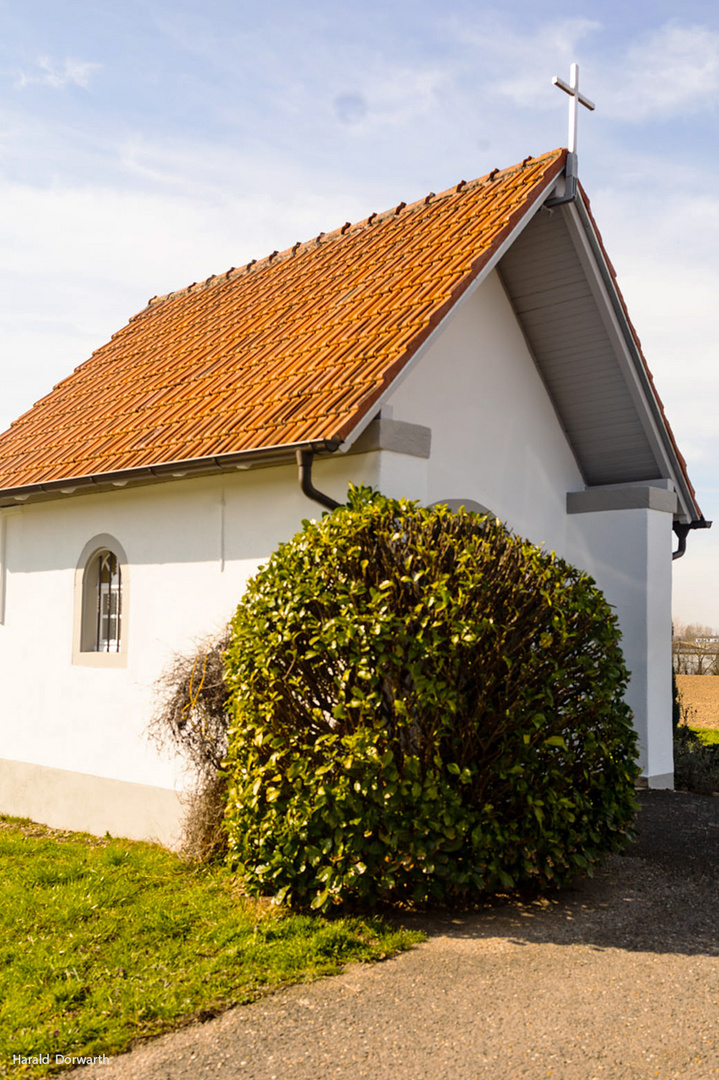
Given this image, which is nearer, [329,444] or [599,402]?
[329,444]

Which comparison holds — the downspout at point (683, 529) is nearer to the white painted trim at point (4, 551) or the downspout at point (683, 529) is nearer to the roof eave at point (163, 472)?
the roof eave at point (163, 472)

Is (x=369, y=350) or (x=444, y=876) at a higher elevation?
(x=369, y=350)

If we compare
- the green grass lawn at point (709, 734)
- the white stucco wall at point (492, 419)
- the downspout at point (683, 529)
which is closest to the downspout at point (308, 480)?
the white stucco wall at point (492, 419)

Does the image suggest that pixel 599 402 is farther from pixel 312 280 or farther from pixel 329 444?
pixel 329 444

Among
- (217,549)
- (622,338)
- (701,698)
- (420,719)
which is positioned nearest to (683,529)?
(622,338)

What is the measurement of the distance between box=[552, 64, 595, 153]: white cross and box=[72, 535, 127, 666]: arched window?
20.2 ft

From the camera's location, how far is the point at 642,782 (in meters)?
10.6

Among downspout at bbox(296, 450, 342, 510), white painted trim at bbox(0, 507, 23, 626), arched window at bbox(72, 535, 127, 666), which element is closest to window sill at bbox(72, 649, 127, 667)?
arched window at bbox(72, 535, 127, 666)

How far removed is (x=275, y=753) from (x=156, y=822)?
3.24m

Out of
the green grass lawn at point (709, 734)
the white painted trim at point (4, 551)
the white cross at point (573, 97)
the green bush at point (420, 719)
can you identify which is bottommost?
the green grass lawn at point (709, 734)

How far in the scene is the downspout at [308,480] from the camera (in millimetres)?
7402

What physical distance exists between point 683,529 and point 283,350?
18.8ft

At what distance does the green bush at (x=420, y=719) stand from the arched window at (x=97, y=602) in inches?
154

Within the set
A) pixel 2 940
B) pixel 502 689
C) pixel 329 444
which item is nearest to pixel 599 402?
pixel 329 444
